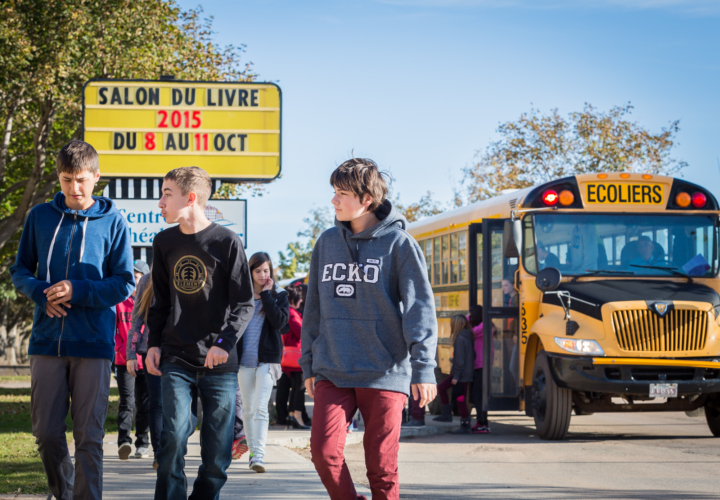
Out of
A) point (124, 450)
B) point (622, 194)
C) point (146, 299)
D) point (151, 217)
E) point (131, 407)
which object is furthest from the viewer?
point (151, 217)

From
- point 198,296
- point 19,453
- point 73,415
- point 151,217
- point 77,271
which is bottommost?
point 19,453

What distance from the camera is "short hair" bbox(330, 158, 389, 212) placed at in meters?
4.41

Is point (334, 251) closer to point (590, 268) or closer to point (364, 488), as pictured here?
point (364, 488)

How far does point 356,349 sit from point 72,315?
1.51 meters

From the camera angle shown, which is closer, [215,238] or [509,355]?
[215,238]

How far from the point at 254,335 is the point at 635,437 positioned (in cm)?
559


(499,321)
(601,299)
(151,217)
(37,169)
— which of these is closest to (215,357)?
(601,299)

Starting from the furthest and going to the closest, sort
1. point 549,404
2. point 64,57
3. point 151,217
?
point 64,57, point 151,217, point 549,404

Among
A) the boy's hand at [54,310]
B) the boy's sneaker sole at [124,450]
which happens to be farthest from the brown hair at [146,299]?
the boy's hand at [54,310]

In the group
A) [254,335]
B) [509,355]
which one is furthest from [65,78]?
[254,335]

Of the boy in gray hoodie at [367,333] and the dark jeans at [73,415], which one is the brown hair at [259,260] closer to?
the dark jeans at [73,415]

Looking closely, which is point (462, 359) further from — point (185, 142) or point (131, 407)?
Result: point (131, 407)

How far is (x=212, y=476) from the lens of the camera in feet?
15.9

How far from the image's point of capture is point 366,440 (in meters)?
4.25
